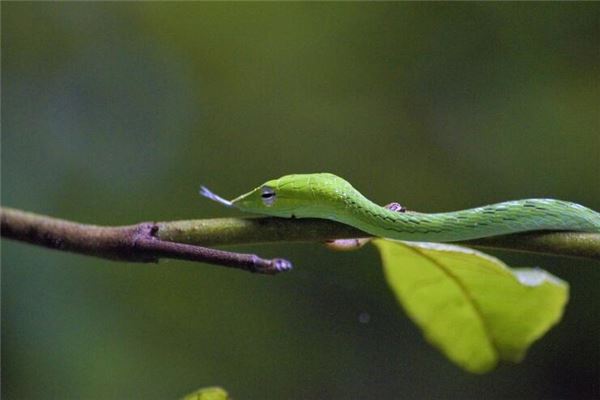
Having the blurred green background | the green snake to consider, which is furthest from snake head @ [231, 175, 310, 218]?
the blurred green background

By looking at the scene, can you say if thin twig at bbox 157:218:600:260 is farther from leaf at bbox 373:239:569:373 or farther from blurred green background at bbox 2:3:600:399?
blurred green background at bbox 2:3:600:399

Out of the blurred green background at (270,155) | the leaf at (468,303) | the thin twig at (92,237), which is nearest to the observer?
the thin twig at (92,237)

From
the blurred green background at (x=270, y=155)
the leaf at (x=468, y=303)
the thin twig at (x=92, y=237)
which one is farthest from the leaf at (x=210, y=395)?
the blurred green background at (x=270, y=155)

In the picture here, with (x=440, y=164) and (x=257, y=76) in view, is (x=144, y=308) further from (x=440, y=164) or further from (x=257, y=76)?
(x=440, y=164)

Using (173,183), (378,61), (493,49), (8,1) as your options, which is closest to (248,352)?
(173,183)

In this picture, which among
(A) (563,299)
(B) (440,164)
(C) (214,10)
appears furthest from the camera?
(C) (214,10)

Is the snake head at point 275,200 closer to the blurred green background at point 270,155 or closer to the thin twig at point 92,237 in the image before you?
the thin twig at point 92,237
